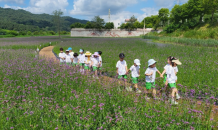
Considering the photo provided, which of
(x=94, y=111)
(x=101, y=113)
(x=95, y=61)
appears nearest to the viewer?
(x=101, y=113)

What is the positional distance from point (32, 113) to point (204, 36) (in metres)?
37.3

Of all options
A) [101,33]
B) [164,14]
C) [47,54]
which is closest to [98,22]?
[101,33]

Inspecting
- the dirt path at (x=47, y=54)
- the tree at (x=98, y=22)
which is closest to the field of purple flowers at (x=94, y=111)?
the dirt path at (x=47, y=54)

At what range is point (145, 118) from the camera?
11.8ft

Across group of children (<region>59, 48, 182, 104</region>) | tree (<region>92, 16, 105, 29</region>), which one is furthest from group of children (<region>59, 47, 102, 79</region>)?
tree (<region>92, 16, 105, 29</region>)

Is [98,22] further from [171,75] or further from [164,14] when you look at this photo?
[171,75]

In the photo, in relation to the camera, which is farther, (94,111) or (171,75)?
(171,75)

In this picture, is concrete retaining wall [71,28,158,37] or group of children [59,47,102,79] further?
concrete retaining wall [71,28,158,37]

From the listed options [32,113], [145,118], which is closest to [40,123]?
[32,113]

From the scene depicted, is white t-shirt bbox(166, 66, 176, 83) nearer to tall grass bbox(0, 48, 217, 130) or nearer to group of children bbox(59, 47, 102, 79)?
tall grass bbox(0, 48, 217, 130)

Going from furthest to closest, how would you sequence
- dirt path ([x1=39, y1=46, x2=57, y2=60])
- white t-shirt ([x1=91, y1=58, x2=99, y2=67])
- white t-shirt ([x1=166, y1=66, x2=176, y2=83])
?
dirt path ([x1=39, y1=46, x2=57, y2=60]), white t-shirt ([x1=91, y1=58, x2=99, y2=67]), white t-shirt ([x1=166, y1=66, x2=176, y2=83])

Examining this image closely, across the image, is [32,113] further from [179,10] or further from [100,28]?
[100,28]

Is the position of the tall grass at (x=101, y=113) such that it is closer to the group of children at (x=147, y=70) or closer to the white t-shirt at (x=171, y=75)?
the group of children at (x=147, y=70)

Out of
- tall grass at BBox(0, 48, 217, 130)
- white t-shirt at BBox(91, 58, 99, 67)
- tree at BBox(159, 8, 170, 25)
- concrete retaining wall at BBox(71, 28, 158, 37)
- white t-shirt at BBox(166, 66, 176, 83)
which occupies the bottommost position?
tall grass at BBox(0, 48, 217, 130)
